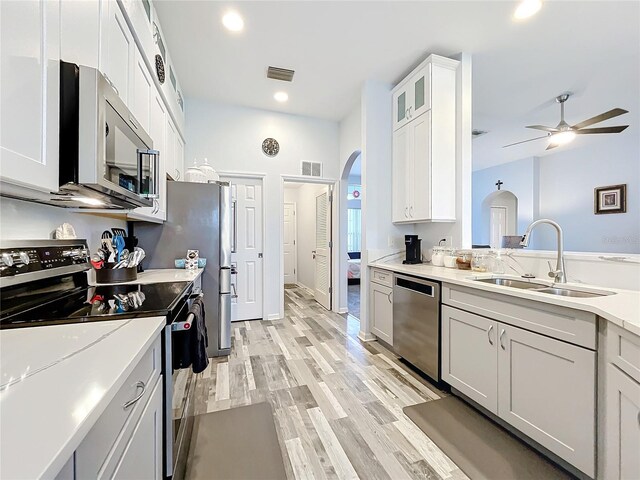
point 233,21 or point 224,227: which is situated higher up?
point 233,21

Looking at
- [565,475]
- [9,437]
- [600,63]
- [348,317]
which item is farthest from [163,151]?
[600,63]

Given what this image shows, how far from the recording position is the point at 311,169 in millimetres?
4117

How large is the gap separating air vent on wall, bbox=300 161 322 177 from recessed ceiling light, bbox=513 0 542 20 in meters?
2.60

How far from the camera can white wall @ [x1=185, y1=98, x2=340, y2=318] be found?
367 cm

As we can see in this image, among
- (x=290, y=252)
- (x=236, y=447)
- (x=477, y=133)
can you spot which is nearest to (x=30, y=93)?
(x=236, y=447)

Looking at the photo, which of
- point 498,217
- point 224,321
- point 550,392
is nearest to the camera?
point 550,392

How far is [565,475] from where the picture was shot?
138 cm

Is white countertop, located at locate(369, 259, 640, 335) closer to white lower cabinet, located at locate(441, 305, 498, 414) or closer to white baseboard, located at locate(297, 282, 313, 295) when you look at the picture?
white lower cabinet, located at locate(441, 305, 498, 414)

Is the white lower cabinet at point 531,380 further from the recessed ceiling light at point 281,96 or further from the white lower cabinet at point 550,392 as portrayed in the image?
the recessed ceiling light at point 281,96

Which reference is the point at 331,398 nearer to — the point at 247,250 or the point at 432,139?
the point at 247,250

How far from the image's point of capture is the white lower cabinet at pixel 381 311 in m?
2.75

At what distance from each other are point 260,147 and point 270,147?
0.46 feet

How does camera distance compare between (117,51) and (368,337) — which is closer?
(117,51)

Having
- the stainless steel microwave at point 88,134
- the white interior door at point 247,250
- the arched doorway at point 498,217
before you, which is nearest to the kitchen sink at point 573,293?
the stainless steel microwave at point 88,134
